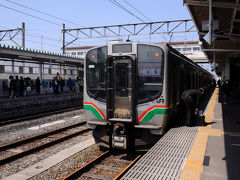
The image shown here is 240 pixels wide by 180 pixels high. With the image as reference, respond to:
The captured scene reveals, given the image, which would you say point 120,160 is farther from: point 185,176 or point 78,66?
point 78,66

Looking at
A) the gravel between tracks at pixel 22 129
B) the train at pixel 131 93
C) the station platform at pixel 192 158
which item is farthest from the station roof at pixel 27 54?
the station platform at pixel 192 158

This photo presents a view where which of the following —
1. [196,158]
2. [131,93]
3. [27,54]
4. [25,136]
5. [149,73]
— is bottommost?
[25,136]

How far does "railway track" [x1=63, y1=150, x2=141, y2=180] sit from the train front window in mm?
1515

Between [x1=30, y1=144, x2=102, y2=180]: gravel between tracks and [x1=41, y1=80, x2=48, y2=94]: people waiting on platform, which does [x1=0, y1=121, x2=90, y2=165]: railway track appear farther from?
[x1=41, y1=80, x2=48, y2=94]: people waiting on platform

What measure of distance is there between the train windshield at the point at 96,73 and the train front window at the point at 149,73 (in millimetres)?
976

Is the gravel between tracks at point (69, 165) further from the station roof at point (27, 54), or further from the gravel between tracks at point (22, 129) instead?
the station roof at point (27, 54)

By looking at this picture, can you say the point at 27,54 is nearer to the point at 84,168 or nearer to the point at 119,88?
the point at 119,88

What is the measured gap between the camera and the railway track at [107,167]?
16.7ft

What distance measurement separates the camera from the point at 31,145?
7.49 meters

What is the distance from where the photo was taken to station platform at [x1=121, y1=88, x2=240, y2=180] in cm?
384

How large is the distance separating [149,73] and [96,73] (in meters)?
1.44

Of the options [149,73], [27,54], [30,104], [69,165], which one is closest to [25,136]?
[69,165]

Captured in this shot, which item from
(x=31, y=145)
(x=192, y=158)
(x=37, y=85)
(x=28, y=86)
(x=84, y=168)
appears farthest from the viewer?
(x=37, y=85)

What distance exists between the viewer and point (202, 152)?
497 centimetres
